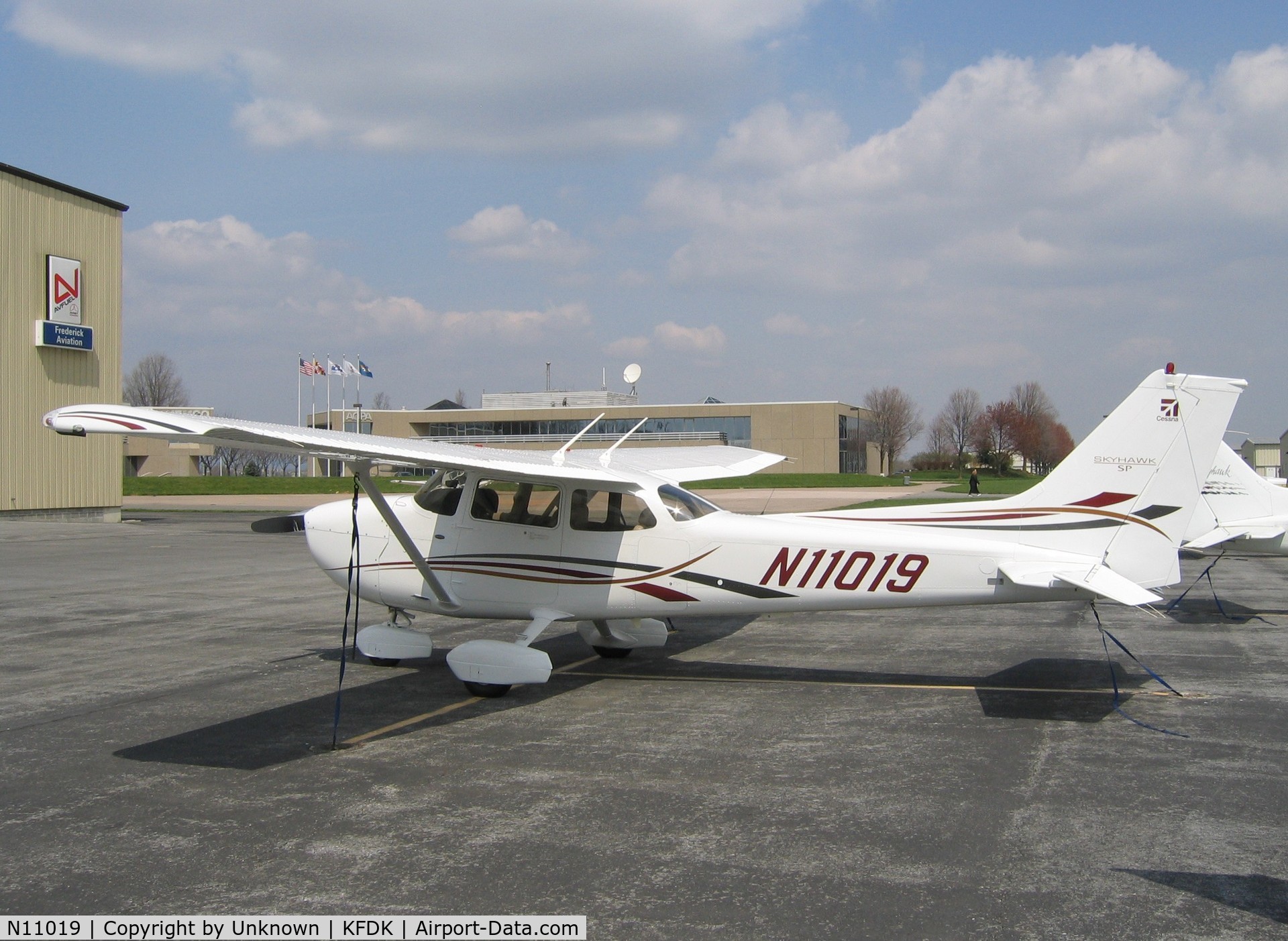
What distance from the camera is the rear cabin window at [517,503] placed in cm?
898

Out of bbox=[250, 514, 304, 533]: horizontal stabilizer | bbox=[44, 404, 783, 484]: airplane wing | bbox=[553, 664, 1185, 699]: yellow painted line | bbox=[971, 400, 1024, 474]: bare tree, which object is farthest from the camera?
bbox=[971, 400, 1024, 474]: bare tree

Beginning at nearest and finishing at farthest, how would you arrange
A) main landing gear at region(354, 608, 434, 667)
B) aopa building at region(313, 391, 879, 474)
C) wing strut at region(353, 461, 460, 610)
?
wing strut at region(353, 461, 460, 610) < main landing gear at region(354, 608, 434, 667) < aopa building at region(313, 391, 879, 474)

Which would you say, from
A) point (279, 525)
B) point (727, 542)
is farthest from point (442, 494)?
point (727, 542)

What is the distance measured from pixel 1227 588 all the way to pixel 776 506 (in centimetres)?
2681

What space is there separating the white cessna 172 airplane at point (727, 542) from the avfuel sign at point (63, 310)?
2802 centimetres

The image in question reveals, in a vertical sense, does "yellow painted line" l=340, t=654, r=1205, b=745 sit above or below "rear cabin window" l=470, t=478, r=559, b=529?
below

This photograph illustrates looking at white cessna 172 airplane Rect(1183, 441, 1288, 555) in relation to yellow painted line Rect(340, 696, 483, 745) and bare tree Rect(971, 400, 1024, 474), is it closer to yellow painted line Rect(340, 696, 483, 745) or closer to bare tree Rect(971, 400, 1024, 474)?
yellow painted line Rect(340, 696, 483, 745)

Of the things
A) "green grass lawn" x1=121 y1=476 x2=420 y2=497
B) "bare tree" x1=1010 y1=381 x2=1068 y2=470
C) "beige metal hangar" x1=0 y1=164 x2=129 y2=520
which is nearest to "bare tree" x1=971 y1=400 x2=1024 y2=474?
"bare tree" x1=1010 y1=381 x2=1068 y2=470

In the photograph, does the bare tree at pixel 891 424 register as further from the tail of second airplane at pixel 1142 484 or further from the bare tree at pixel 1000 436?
the tail of second airplane at pixel 1142 484

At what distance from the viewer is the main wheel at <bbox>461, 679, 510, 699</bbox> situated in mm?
8289

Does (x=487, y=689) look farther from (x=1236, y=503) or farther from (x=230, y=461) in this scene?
(x=230, y=461)

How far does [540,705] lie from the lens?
8258 millimetres

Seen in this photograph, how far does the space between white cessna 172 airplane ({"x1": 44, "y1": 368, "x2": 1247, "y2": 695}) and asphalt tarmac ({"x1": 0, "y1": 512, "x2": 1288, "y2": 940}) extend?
0.76 metres

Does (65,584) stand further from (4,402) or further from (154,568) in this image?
(4,402)
